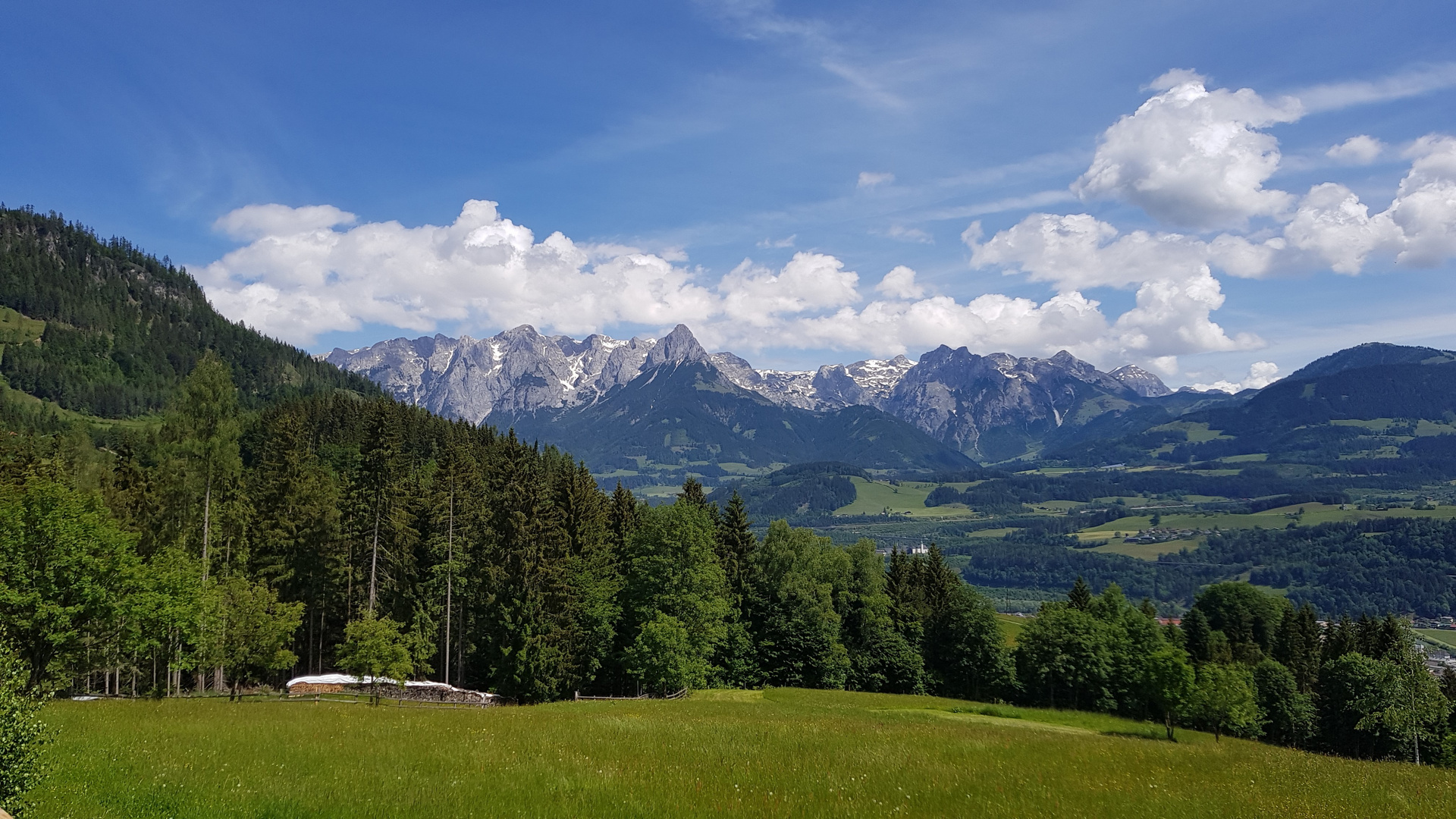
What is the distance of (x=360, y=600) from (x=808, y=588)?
4249 cm

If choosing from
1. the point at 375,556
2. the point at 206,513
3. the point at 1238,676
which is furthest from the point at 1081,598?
the point at 206,513

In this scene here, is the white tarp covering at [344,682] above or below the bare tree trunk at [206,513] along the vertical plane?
below

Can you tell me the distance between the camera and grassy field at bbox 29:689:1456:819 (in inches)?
624

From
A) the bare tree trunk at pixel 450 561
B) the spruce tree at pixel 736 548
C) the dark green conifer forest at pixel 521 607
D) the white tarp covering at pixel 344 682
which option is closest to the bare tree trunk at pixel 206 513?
the dark green conifer forest at pixel 521 607

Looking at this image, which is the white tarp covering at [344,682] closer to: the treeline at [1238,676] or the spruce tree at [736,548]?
the spruce tree at [736,548]

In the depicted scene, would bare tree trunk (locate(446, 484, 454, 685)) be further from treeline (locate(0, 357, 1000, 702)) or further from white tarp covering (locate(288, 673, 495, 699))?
white tarp covering (locate(288, 673, 495, 699))

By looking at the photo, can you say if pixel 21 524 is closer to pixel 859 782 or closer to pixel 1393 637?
pixel 859 782

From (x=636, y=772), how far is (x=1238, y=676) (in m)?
65.7

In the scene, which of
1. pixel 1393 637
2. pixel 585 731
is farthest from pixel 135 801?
pixel 1393 637

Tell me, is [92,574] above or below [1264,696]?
above

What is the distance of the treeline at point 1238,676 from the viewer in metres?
65.2

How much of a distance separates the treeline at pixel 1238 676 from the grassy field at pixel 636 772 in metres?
40.1

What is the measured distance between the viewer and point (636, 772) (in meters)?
19.7

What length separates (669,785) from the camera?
18.1 meters
